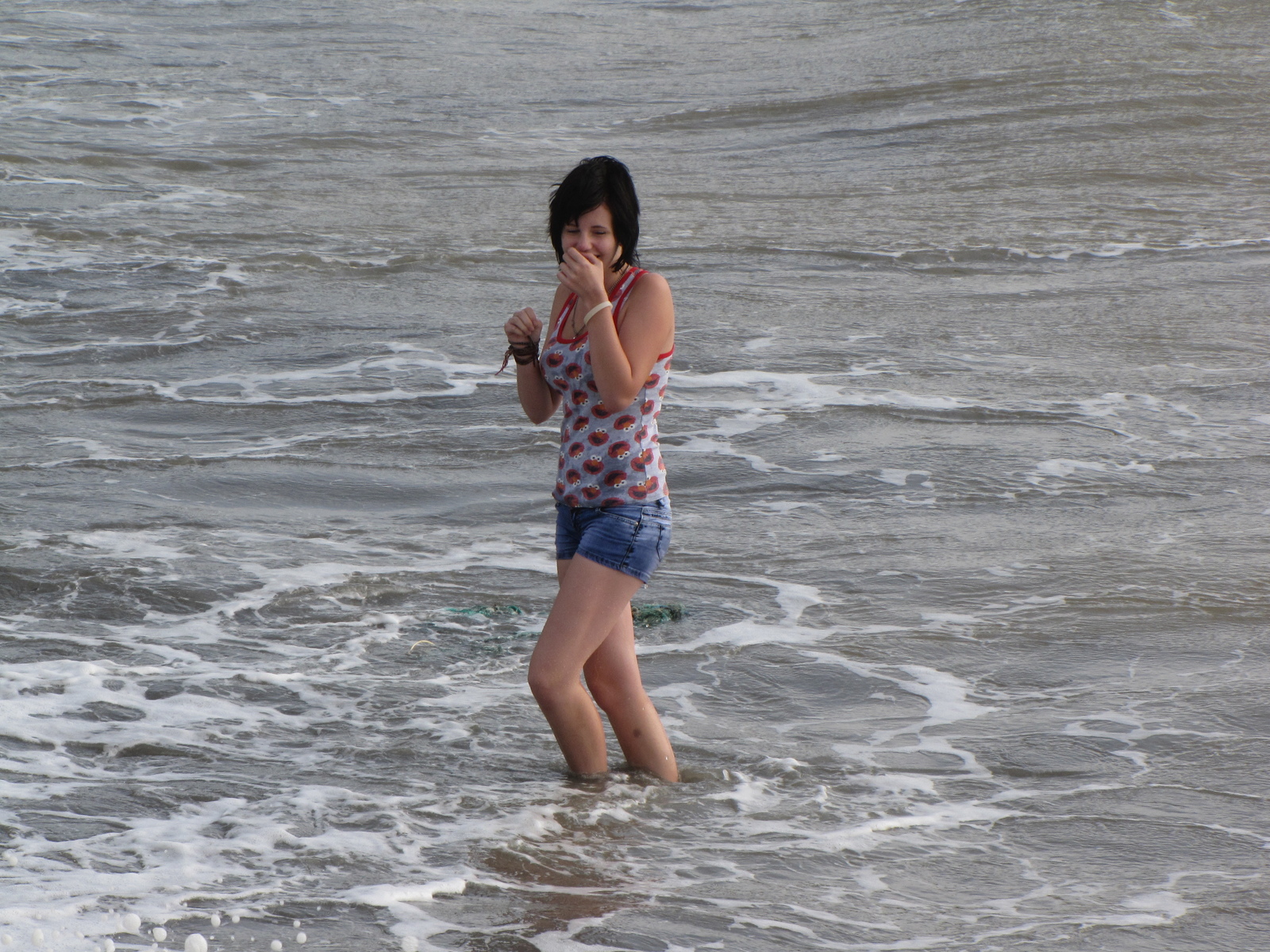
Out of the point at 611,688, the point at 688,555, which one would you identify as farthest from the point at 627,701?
the point at 688,555

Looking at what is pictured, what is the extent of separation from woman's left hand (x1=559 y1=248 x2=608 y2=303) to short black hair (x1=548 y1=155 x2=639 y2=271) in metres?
0.10

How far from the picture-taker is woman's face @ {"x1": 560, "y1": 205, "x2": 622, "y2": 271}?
13.0 feet

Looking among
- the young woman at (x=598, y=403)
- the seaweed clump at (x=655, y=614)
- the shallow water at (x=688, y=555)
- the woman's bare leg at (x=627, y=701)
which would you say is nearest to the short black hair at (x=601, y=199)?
the young woman at (x=598, y=403)

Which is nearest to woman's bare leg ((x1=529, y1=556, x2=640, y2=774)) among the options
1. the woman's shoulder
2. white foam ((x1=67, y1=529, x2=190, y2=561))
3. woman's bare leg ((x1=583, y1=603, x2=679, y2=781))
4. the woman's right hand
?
woman's bare leg ((x1=583, y1=603, x2=679, y2=781))

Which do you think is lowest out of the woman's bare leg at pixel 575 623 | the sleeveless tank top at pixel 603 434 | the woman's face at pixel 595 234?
the woman's bare leg at pixel 575 623

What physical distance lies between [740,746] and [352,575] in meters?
2.38

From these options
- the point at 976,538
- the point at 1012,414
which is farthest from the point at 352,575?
the point at 1012,414

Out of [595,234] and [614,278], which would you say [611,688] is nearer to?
[614,278]

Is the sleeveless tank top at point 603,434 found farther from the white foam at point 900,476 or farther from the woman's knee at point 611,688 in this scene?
the white foam at point 900,476

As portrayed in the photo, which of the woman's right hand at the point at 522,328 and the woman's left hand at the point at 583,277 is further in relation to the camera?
the woman's right hand at the point at 522,328

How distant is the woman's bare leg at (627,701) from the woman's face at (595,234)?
3.35 feet

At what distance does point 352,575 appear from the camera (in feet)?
22.4

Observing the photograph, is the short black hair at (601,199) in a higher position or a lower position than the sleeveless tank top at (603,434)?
higher

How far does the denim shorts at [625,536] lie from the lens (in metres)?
4.04
